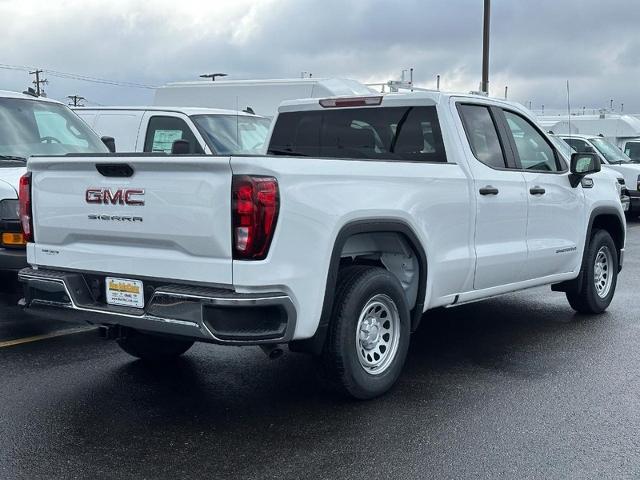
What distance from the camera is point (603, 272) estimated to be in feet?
26.3

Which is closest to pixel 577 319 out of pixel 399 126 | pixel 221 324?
pixel 399 126

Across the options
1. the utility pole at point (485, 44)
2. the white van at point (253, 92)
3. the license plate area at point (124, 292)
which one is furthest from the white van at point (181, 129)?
the utility pole at point (485, 44)

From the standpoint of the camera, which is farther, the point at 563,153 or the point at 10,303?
the point at 10,303

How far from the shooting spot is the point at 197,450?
4.30 meters

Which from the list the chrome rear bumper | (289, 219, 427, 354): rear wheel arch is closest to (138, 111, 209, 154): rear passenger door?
(289, 219, 427, 354): rear wheel arch

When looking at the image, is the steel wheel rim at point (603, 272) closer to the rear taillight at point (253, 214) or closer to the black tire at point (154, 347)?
the black tire at point (154, 347)

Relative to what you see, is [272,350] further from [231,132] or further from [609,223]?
[231,132]

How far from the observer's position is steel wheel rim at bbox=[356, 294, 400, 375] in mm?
5105

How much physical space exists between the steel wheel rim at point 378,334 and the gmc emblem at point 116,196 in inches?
59.0

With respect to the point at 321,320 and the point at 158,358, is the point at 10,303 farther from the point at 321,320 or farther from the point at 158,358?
the point at 321,320

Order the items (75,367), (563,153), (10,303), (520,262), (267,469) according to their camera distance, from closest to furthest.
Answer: (267,469), (75,367), (520,262), (563,153), (10,303)

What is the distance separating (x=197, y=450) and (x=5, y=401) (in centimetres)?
151

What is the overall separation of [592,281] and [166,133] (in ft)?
18.4

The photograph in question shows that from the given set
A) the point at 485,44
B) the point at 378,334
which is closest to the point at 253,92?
the point at 485,44
